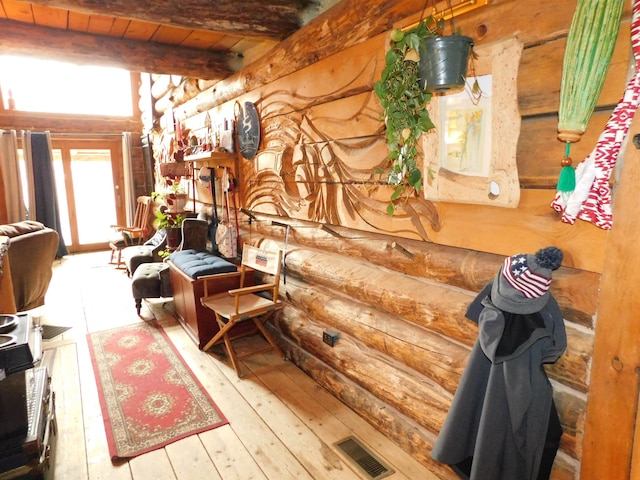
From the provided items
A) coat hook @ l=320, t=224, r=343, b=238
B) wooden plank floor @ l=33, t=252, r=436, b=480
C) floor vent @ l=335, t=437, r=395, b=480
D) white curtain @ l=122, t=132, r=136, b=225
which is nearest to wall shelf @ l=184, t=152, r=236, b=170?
coat hook @ l=320, t=224, r=343, b=238

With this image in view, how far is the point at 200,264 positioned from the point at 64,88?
550 cm

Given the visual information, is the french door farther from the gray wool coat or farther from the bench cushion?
the gray wool coat

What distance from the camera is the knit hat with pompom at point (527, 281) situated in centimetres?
141

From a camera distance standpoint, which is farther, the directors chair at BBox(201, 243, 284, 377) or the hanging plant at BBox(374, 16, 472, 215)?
the directors chair at BBox(201, 243, 284, 377)

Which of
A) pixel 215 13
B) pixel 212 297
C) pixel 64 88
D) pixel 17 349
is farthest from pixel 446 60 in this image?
pixel 64 88

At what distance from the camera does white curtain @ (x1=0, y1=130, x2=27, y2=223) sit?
251 inches

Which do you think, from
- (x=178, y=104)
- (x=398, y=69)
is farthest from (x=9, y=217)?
(x=398, y=69)

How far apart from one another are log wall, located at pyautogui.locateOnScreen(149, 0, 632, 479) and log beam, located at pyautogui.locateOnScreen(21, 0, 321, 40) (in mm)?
213

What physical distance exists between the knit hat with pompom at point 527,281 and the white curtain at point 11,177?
7608mm

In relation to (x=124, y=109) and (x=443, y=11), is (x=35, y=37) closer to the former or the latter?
(x=443, y=11)

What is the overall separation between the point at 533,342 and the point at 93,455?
235 cm

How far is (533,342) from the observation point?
1.44 m

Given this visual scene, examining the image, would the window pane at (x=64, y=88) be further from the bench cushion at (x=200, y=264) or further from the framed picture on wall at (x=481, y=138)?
the framed picture on wall at (x=481, y=138)

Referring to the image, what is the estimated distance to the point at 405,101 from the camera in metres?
1.83
